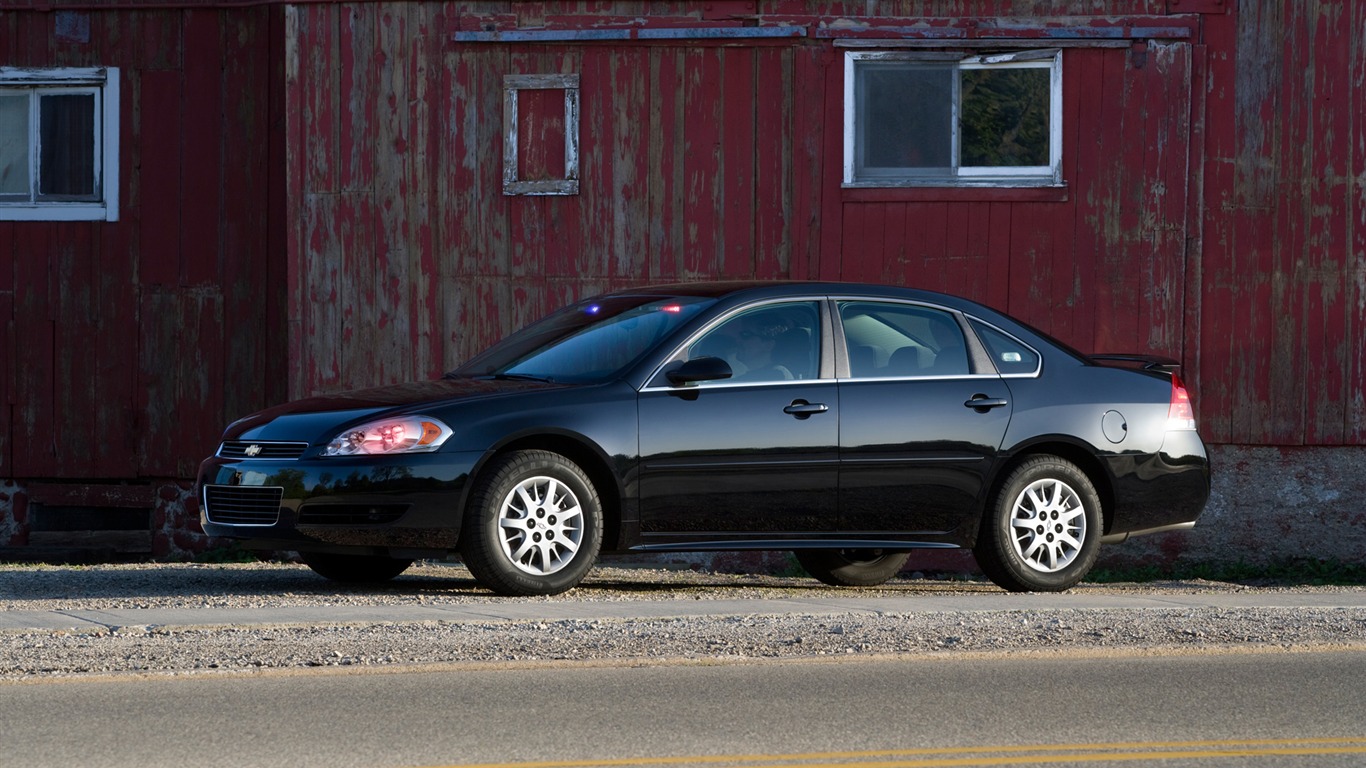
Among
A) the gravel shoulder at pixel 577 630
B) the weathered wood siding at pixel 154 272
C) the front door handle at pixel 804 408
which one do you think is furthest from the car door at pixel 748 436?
the weathered wood siding at pixel 154 272

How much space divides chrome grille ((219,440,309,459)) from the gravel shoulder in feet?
2.22

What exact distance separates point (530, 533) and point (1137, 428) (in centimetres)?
330

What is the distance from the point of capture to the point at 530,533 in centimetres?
905

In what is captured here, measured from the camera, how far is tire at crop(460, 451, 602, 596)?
29.3 feet

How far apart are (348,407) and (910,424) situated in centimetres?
278

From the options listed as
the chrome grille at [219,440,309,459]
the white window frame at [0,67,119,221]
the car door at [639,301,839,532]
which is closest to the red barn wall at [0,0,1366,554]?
the white window frame at [0,67,119,221]

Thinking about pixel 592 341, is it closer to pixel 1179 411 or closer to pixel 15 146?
pixel 1179 411

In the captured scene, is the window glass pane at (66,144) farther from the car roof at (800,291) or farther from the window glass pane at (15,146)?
the car roof at (800,291)

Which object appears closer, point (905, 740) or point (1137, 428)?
point (905, 740)

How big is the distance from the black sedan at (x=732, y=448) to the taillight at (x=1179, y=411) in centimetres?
2

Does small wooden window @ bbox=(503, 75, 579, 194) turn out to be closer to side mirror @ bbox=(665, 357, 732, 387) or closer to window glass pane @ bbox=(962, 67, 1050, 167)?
window glass pane @ bbox=(962, 67, 1050, 167)

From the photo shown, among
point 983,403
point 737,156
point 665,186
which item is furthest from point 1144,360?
point 665,186

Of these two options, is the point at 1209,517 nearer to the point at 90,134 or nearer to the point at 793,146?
the point at 793,146

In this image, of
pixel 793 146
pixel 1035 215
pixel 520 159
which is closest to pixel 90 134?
pixel 520 159
